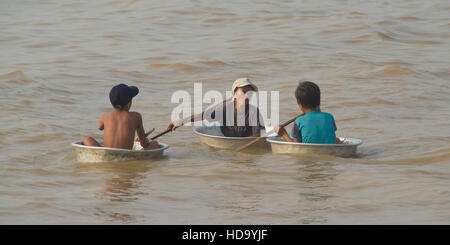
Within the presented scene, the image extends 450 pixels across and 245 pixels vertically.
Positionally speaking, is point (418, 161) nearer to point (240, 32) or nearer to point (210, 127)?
point (210, 127)

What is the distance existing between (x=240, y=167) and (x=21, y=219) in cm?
237

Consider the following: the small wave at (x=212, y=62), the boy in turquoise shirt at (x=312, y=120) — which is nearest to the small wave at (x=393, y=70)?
the small wave at (x=212, y=62)

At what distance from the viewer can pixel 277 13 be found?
685 inches

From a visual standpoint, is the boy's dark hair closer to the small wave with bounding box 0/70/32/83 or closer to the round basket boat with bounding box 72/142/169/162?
the round basket boat with bounding box 72/142/169/162

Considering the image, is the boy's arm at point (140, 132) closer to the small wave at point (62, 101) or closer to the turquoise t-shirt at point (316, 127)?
the turquoise t-shirt at point (316, 127)

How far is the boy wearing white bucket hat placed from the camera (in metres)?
7.44

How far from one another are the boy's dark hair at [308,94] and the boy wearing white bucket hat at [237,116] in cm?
88

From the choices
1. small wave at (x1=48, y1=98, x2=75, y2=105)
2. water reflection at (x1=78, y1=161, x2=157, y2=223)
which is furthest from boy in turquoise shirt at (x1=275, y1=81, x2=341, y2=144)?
small wave at (x1=48, y1=98, x2=75, y2=105)

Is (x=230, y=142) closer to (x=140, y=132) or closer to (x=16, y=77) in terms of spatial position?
(x=140, y=132)

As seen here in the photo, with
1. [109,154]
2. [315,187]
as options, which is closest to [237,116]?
[109,154]

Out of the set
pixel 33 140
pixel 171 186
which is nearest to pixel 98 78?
pixel 33 140

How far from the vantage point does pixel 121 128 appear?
6477mm

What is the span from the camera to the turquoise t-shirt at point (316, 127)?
6559 mm

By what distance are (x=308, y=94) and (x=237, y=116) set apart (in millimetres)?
1217
